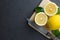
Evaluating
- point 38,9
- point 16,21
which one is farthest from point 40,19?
point 16,21

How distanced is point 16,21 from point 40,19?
0.66 ft

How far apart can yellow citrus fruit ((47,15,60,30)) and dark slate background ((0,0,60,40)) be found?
0.15 m

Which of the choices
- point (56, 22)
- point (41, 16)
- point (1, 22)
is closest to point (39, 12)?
point (41, 16)

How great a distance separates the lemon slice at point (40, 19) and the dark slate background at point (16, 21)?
0.10 meters

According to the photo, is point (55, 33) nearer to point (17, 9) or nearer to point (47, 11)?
point (47, 11)

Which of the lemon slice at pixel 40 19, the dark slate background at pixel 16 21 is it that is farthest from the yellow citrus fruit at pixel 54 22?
the dark slate background at pixel 16 21

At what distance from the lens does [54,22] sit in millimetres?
1099

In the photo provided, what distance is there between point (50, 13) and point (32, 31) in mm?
211

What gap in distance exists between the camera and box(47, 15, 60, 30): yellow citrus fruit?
1101 millimetres

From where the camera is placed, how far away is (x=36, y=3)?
4.11 feet

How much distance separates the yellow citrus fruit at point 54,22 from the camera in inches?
43.3

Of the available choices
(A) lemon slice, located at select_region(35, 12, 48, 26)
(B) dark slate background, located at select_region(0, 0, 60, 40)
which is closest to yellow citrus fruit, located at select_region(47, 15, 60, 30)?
(A) lemon slice, located at select_region(35, 12, 48, 26)

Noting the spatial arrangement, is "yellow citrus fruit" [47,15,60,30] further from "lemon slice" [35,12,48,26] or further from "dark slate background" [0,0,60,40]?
"dark slate background" [0,0,60,40]

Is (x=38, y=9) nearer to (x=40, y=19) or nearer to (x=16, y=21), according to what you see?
(x=40, y=19)
